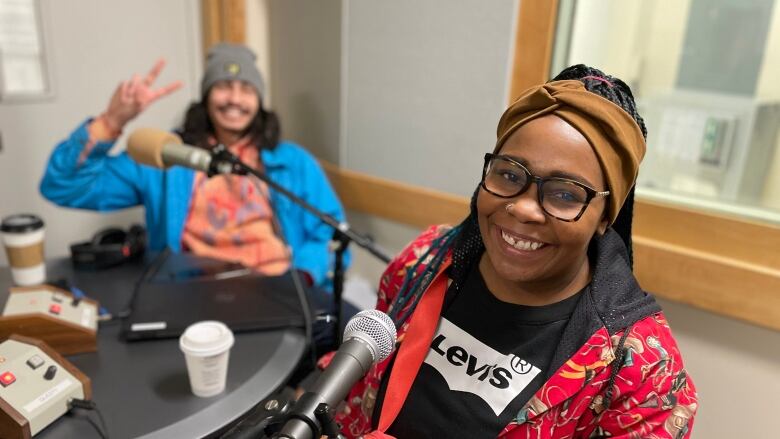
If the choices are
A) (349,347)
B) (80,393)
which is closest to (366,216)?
(80,393)

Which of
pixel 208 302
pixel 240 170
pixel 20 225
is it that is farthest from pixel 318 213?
pixel 20 225

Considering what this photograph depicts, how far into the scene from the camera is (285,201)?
187 centimetres

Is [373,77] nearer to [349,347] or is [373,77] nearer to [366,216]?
[366,216]

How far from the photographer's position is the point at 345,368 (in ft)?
2.03

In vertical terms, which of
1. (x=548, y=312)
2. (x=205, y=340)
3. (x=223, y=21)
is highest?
(x=223, y=21)

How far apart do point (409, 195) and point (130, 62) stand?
1.25 m

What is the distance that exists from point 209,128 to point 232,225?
350 mm

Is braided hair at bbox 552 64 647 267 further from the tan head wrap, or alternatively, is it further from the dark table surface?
the dark table surface

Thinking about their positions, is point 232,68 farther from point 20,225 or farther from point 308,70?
point 20,225

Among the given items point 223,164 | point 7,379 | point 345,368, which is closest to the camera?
point 345,368

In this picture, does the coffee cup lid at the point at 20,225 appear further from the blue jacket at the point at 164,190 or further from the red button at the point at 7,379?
the red button at the point at 7,379

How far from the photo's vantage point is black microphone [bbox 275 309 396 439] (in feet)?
1.88

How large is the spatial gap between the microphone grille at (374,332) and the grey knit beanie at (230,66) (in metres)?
1.33

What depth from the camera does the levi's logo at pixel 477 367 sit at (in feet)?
2.78
